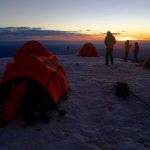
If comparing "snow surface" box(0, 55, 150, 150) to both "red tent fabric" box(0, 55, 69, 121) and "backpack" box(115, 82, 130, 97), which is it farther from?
"red tent fabric" box(0, 55, 69, 121)

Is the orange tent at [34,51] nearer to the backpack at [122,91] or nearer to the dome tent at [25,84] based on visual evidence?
the dome tent at [25,84]

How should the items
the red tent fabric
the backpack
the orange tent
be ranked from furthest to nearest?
1. the orange tent
2. the backpack
3. the red tent fabric

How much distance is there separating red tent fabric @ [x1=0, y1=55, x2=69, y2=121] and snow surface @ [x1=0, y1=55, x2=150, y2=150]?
423mm

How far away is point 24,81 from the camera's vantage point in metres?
8.23

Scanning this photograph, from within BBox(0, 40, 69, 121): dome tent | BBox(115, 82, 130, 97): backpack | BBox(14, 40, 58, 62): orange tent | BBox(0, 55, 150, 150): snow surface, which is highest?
BBox(14, 40, 58, 62): orange tent

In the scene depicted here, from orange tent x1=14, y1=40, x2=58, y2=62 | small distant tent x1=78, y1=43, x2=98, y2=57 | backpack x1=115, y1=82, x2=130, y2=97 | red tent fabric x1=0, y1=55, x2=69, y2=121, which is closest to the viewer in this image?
red tent fabric x1=0, y1=55, x2=69, y2=121

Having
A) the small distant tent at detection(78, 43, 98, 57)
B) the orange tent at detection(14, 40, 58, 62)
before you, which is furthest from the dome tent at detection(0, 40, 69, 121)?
the small distant tent at detection(78, 43, 98, 57)

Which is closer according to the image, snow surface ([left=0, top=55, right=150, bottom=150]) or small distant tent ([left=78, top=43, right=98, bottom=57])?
snow surface ([left=0, top=55, right=150, bottom=150])

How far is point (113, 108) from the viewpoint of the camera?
9.20 m

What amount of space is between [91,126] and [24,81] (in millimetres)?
2385

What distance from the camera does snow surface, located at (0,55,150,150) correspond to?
6.89m

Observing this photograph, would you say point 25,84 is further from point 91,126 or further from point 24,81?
point 91,126

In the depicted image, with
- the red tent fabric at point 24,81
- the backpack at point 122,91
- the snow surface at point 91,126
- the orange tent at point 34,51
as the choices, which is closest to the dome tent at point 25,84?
the red tent fabric at point 24,81

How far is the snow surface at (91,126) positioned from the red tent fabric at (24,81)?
1.39 feet
